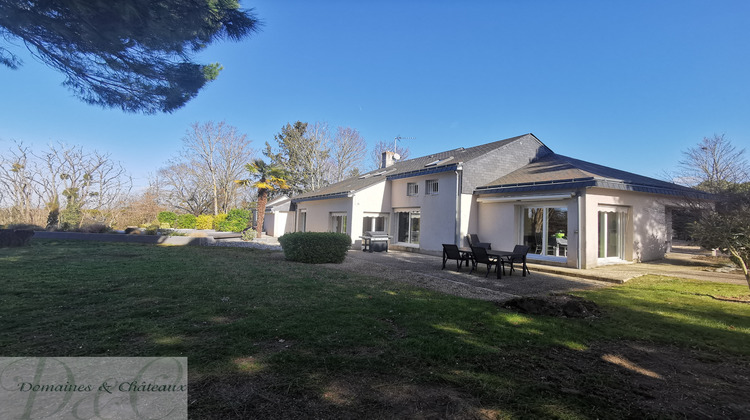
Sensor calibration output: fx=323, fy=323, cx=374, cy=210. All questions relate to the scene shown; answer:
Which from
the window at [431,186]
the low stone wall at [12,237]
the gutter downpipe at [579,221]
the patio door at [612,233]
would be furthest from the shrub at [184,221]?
the patio door at [612,233]

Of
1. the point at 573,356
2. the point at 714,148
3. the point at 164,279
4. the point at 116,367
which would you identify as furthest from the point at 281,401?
the point at 714,148

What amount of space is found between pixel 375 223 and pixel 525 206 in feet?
28.9

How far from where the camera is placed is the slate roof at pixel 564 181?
1166cm

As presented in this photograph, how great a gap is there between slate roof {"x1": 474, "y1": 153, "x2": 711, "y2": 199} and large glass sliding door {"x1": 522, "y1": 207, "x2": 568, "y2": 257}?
1.05 meters

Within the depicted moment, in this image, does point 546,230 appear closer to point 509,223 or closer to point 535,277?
point 509,223

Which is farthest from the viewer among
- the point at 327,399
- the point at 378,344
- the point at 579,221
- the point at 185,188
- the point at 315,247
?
the point at 185,188

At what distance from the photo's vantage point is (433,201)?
17.0 meters

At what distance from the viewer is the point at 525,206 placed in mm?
Answer: 14062

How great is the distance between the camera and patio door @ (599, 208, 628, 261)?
494 inches

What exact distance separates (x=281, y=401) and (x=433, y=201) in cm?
1515

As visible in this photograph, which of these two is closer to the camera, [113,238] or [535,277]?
[535,277]

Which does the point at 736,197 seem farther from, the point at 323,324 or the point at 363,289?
the point at 323,324

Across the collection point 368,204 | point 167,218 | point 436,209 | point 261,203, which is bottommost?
point 167,218

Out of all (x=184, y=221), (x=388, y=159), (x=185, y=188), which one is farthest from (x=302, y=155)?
(x=388, y=159)
